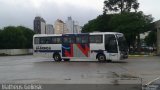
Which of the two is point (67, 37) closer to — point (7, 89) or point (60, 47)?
point (60, 47)

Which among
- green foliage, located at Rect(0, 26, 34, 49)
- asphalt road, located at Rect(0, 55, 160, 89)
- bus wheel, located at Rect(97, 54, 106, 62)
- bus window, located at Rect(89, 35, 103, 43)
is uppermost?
green foliage, located at Rect(0, 26, 34, 49)

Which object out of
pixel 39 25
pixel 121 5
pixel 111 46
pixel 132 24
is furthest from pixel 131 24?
pixel 39 25

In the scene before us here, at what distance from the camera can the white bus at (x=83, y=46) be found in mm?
35906

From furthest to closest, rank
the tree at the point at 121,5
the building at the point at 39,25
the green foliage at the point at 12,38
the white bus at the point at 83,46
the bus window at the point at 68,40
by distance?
the building at the point at 39,25 → the green foliage at the point at 12,38 → the tree at the point at 121,5 → the bus window at the point at 68,40 → the white bus at the point at 83,46

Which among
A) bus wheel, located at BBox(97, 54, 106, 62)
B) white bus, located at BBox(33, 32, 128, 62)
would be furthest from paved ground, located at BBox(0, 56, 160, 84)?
bus wheel, located at BBox(97, 54, 106, 62)

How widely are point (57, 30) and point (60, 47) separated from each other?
243ft

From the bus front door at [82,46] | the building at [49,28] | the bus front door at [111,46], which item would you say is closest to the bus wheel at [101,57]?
the bus front door at [111,46]

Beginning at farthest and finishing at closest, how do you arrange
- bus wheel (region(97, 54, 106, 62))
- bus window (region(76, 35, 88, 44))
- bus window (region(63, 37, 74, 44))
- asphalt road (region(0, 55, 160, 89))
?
bus window (region(63, 37, 74, 44))
bus window (region(76, 35, 88, 44))
bus wheel (region(97, 54, 106, 62))
asphalt road (region(0, 55, 160, 89))

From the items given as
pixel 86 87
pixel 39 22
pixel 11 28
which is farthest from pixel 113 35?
pixel 39 22

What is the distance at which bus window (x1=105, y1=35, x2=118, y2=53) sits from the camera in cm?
3572

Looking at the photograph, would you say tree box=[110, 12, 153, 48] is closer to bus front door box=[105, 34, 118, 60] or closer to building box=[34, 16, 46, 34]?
bus front door box=[105, 34, 118, 60]

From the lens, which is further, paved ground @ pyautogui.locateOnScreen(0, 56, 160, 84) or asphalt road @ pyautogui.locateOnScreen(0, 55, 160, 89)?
paved ground @ pyautogui.locateOnScreen(0, 56, 160, 84)

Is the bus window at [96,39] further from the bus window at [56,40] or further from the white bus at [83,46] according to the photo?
the bus window at [56,40]

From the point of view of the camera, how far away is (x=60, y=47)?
127ft
